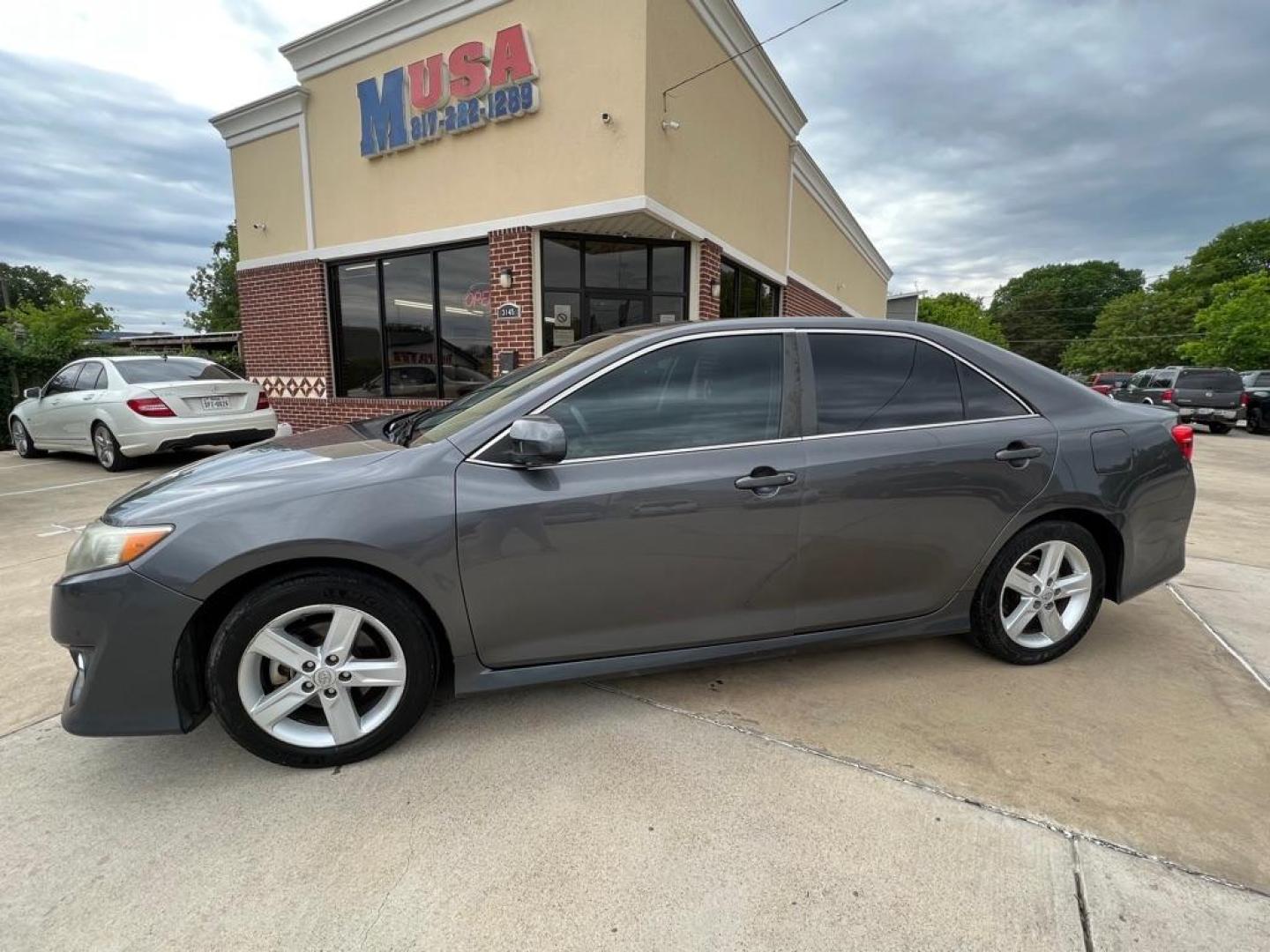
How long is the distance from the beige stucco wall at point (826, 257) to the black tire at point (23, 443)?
1299 centimetres

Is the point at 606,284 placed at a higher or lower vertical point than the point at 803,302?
lower

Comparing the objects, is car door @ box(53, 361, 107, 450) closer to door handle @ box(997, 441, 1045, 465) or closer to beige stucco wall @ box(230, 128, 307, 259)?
beige stucco wall @ box(230, 128, 307, 259)

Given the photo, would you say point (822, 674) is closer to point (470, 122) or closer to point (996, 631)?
point (996, 631)

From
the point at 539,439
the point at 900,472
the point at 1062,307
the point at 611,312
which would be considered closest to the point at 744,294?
the point at 611,312

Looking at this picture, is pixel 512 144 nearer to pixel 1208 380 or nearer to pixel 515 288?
pixel 515 288

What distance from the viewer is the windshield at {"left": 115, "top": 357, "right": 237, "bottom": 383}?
739 cm

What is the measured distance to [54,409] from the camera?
829 centimetres

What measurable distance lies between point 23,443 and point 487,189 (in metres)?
7.82

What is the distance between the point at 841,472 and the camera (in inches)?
95.9

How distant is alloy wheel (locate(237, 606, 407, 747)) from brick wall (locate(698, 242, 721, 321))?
688 cm

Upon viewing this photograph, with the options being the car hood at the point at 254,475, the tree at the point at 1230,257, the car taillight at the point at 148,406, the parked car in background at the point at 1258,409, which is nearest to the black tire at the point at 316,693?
the car hood at the point at 254,475

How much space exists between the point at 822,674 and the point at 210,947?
2269 millimetres

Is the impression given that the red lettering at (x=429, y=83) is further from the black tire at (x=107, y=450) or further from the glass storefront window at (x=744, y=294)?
the black tire at (x=107, y=450)

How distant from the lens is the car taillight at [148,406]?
717 centimetres
